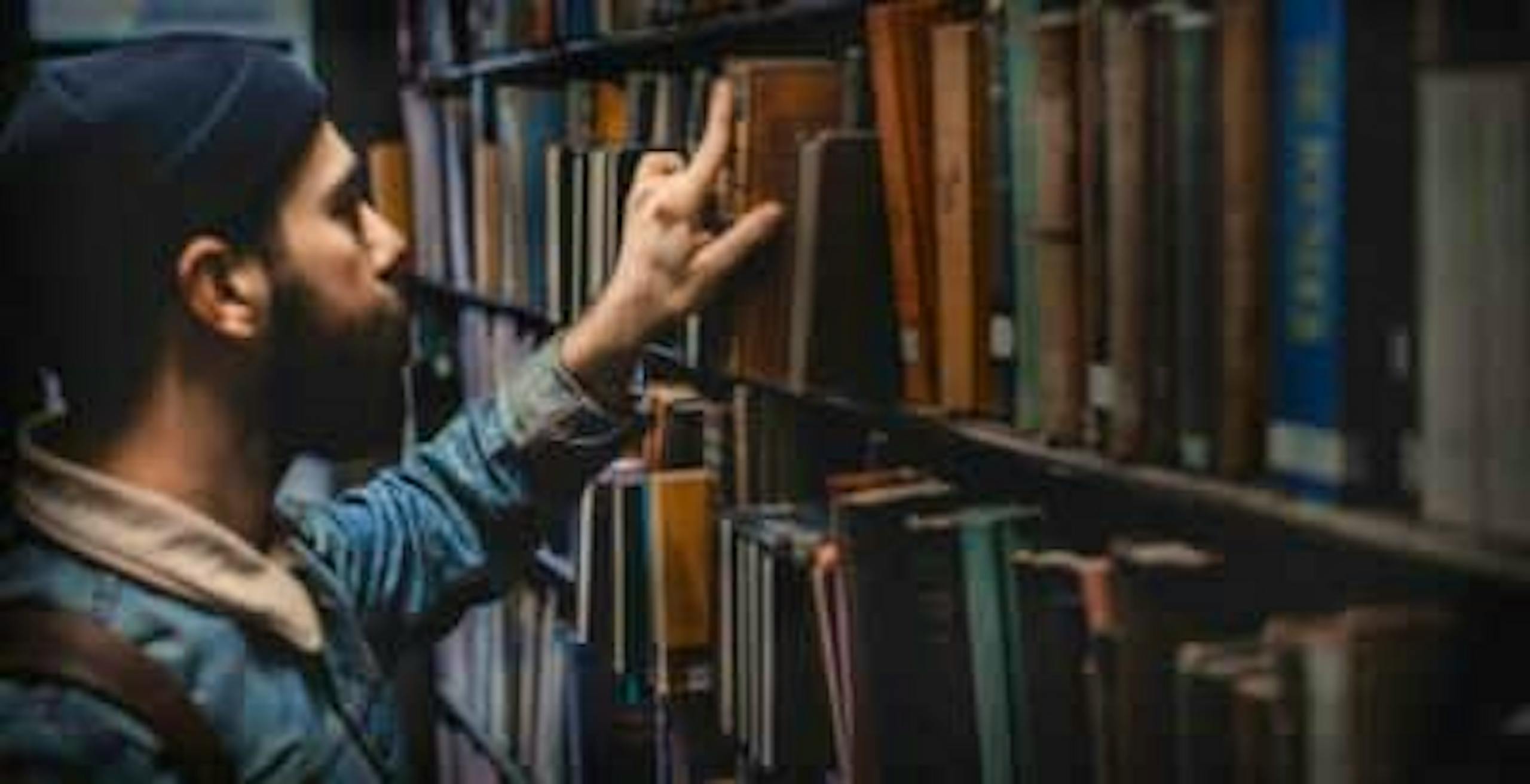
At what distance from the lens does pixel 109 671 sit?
5.54ft

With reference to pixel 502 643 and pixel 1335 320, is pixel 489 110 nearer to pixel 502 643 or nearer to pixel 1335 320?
pixel 502 643

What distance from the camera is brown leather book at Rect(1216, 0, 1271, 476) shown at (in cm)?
116

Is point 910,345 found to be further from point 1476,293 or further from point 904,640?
point 1476,293

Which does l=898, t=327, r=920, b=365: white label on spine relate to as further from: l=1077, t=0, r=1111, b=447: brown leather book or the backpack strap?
the backpack strap

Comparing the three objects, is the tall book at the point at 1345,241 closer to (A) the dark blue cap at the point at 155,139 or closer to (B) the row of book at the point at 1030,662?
(B) the row of book at the point at 1030,662

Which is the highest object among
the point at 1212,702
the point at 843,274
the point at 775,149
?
the point at 775,149

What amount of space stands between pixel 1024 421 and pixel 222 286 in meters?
0.74

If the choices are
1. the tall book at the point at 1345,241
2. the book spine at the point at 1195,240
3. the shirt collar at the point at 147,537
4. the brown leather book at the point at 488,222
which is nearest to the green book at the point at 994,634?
the book spine at the point at 1195,240

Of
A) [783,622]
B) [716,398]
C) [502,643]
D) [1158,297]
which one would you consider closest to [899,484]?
[783,622]

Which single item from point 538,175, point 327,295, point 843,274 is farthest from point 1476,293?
point 538,175

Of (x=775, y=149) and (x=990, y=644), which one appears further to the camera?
(x=775, y=149)

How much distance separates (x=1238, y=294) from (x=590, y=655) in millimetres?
1297

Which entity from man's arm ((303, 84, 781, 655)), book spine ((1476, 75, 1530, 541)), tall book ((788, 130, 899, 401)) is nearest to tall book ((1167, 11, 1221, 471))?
book spine ((1476, 75, 1530, 541))

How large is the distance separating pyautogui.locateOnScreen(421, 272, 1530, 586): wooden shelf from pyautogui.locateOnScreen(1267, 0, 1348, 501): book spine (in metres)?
0.02
